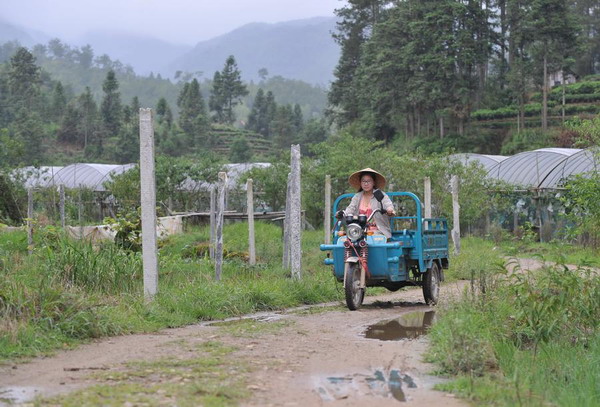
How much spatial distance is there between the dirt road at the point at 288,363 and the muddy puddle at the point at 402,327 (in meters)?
0.01

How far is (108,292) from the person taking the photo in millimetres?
10258

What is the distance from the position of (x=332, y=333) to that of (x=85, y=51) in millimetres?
150196

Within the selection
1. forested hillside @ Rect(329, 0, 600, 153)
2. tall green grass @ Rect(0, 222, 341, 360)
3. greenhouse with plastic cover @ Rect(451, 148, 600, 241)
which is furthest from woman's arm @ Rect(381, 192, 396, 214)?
forested hillside @ Rect(329, 0, 600, 153)

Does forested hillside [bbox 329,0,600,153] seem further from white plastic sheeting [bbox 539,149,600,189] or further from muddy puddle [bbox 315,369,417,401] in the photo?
muddy puddle [bbox 315,369,417,401]

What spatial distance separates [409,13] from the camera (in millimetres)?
48281

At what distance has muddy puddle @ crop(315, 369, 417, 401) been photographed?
244 inches

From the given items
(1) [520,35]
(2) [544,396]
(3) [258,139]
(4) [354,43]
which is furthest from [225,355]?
(3) [258,139]

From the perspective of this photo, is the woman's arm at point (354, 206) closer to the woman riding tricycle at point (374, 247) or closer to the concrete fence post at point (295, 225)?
the woman riding tricycle at point (374, 247)

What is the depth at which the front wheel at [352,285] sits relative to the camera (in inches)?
438

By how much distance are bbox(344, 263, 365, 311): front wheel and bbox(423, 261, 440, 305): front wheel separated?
1335 millimetres

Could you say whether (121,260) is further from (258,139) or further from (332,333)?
(258,139)

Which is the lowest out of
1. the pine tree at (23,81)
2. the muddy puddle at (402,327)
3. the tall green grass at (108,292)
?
the muddy puddle at (402,327)

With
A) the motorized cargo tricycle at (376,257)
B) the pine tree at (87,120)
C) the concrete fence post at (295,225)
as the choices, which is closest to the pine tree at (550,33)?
the pine tree at (87,120)

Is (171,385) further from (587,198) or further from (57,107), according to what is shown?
(57,107)
